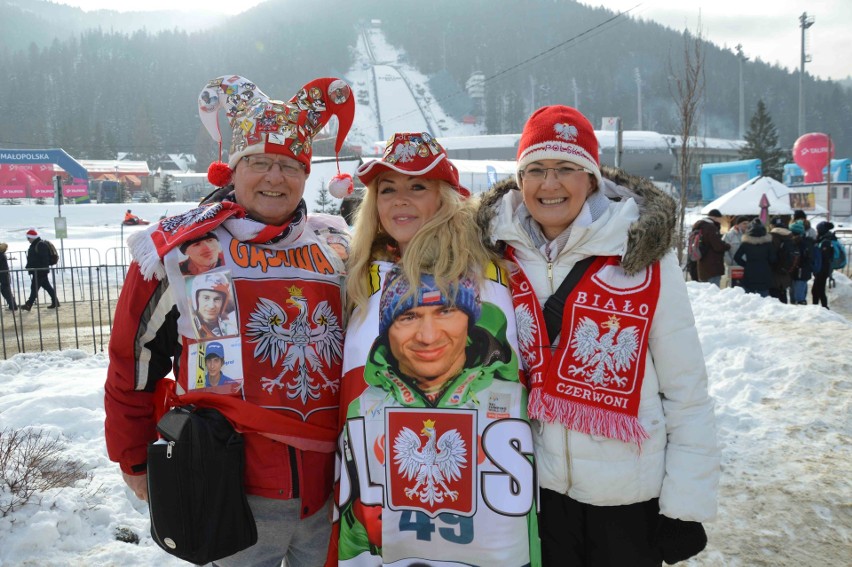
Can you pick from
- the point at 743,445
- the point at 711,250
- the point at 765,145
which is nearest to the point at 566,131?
the point at 743,445

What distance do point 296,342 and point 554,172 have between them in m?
1.16

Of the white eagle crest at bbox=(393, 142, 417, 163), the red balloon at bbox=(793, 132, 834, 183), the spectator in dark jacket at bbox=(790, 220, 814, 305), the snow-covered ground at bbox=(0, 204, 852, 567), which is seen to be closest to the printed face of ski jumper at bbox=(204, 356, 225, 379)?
the white eagle crest at bbox=(393, 142, 417, 163)

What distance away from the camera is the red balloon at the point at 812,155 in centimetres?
2973

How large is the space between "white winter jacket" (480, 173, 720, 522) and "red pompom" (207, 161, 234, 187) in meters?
1.55

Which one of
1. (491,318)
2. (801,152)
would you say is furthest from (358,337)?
(801,152)

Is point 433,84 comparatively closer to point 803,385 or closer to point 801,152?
point 801,152

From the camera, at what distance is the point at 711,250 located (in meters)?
11.1

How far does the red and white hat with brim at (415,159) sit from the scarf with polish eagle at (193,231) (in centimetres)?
44

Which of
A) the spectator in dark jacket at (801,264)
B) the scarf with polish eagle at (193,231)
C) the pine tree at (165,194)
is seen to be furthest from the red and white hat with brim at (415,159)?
the pine tree at (165,194)

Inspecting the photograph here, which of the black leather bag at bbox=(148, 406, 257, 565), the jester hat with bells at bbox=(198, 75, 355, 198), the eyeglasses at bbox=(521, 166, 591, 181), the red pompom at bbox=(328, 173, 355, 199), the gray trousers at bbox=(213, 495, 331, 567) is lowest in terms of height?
the gray trousers at bbox=(213, 495, 331, 567)

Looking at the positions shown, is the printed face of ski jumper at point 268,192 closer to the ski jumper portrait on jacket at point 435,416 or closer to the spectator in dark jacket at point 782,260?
the ski jumper portrait on jacket at point 435,416

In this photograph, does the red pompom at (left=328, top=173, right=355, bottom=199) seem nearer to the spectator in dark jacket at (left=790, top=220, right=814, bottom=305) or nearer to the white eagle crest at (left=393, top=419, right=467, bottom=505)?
the white eagle crest at (left=393, top=419, right=467, bottom=505)

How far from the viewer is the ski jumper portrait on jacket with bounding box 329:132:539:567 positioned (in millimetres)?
2035

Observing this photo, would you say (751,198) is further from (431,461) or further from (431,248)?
(431,461)
